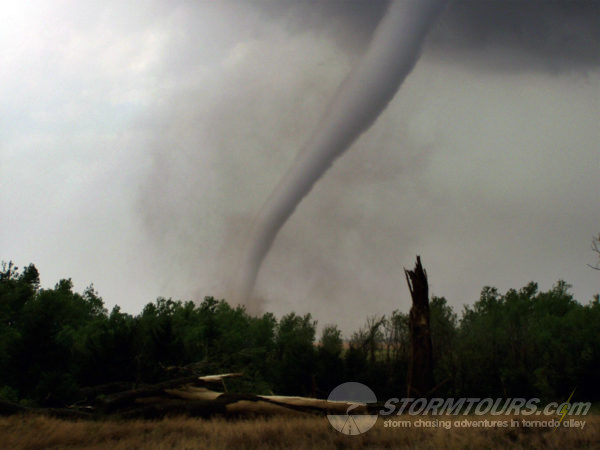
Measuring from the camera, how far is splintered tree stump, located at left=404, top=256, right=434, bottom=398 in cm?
1675

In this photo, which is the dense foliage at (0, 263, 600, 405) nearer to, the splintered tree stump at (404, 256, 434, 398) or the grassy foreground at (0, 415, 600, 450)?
the splintered tree stump at (404, 256, 434, 398)

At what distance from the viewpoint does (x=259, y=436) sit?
1052 centimetres

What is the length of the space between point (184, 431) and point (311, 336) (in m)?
90.4

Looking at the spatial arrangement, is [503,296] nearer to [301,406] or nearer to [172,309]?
[172,309]

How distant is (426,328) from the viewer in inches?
676

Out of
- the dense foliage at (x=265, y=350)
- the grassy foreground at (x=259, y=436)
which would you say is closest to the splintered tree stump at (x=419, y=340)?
the dense foliage at (x=265, y=350)

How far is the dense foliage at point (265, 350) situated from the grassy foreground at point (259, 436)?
510 cm

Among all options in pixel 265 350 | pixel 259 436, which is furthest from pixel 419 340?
pixel 265 350

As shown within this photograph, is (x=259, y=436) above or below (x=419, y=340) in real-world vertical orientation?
below

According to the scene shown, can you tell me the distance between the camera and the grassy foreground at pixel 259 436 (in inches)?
374

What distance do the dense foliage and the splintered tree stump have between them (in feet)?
4.82

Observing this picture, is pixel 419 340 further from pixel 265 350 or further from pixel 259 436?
pixel 265 350

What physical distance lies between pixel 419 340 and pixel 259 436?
8569 millimetres

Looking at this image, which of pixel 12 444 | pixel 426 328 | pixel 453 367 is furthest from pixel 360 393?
pixel 12 444
